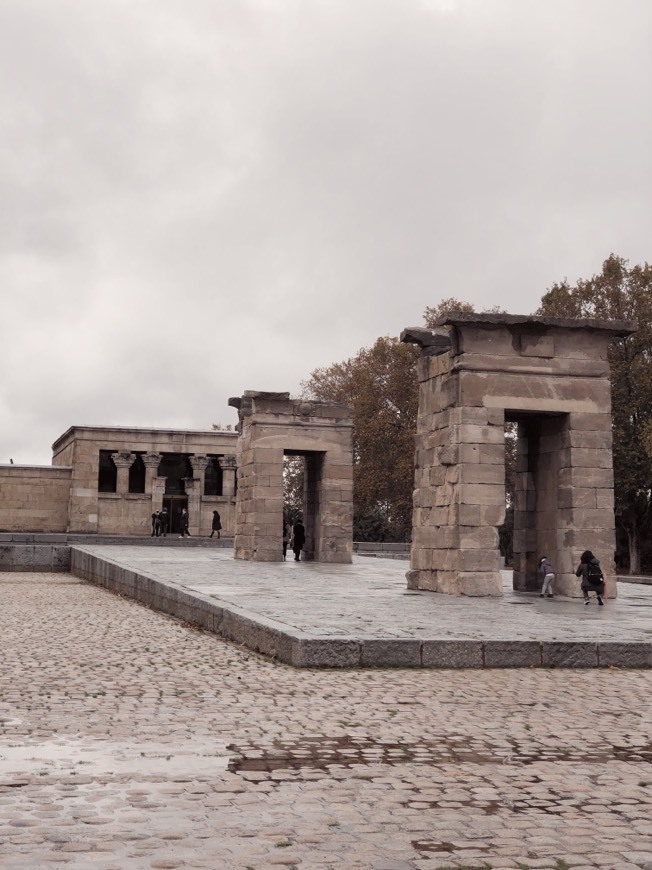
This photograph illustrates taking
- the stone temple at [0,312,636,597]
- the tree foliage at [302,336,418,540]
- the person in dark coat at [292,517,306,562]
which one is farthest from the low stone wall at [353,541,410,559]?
the stone temple at [0,312,636,597]

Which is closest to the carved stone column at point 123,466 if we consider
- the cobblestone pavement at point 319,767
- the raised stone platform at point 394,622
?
the raised stone platform at point 394,622

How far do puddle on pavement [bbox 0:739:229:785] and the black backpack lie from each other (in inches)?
Answer: 382

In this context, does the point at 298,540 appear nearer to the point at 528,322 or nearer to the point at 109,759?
the point at 528,322

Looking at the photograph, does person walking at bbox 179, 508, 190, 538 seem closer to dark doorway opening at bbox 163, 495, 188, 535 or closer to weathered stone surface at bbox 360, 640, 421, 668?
dark doorway opening at bbox 163, 495, 188, 535

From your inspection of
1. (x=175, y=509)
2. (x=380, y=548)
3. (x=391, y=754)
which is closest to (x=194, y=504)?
(x=175, y=509)

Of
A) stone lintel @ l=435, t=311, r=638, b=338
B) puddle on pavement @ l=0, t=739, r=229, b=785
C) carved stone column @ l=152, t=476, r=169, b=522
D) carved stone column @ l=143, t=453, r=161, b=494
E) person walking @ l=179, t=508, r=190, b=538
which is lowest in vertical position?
puddle on pavement @ l=0, t=739, r=229, b=785

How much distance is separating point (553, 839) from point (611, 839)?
0.25m

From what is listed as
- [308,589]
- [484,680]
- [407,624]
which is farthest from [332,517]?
[484,680]

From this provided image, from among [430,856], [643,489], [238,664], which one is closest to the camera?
[430,856]

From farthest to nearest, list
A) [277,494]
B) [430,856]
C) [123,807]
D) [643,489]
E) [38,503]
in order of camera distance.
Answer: [38,503], [643,489], [277,494], [123,807], [430,856]

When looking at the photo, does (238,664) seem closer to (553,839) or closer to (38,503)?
(553,839)

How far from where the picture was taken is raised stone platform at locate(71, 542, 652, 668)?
9102mm

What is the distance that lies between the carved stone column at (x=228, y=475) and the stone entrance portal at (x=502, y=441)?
110 ft

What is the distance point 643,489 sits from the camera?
42031 millimetres
